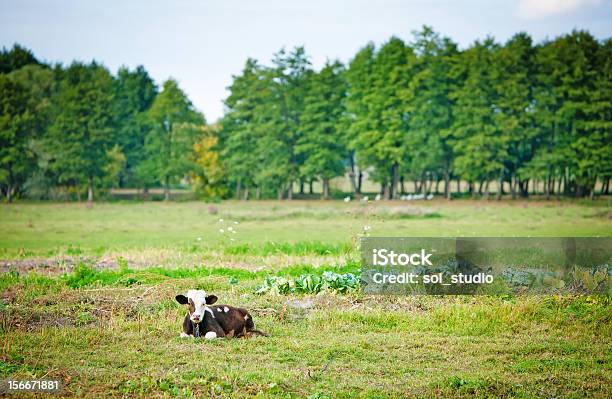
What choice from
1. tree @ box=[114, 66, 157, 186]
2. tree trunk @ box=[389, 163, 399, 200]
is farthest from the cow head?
tree @ box=[114, 66, 157, 186]

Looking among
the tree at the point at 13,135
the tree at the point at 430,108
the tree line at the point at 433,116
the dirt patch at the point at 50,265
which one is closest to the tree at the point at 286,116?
the tree line at the point at 433,116

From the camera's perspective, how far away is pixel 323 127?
67.8 metres

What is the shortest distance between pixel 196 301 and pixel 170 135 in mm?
60916

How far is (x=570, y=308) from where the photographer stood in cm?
1334

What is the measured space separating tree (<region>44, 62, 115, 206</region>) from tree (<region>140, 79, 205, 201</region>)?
4.50 meters

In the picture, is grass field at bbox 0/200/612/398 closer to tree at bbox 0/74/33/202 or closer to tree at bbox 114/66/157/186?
tree at bbox 0/74/33/202

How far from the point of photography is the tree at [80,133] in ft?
214

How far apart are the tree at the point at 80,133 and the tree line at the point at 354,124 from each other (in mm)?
138

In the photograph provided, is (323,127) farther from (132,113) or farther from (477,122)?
(132,113)

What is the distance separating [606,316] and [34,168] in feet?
208

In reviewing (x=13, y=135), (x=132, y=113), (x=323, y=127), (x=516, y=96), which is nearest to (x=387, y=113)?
(x=323, y=127)

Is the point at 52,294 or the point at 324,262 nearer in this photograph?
the point at 52,294

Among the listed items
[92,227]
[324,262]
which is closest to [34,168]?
[92,227]

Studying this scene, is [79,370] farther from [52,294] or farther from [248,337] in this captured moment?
[52,294]
